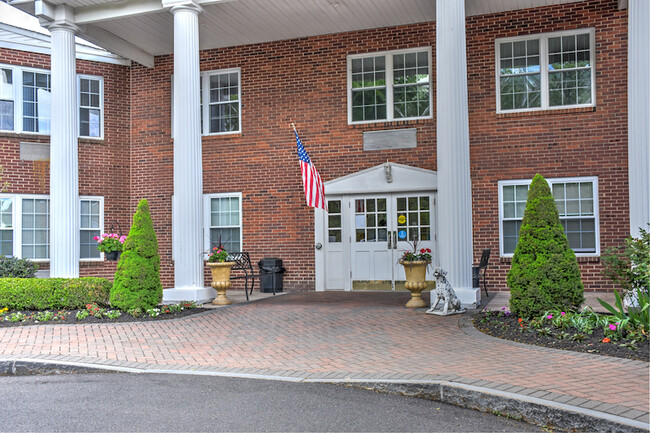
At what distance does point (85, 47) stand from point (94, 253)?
5.42m

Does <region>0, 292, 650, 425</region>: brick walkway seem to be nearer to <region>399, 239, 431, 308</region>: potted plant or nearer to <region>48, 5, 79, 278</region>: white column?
<region>399, 239, 431, 308</region>: potted plant

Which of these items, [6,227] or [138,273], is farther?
[6,227]

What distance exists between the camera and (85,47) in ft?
52.3

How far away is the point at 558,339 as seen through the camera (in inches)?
280

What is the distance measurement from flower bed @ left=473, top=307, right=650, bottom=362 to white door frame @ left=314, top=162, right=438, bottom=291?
550 centimetres

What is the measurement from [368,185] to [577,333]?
7.39m

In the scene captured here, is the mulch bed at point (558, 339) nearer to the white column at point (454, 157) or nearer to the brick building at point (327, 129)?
the white column at point (454, 157)

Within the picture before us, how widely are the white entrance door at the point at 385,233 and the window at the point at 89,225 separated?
22.1ft

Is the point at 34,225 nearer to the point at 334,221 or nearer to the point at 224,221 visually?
the point at 224,221

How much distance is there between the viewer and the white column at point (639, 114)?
9.89m

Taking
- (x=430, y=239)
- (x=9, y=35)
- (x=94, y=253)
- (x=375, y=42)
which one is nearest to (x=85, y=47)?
(x=9, y=35)


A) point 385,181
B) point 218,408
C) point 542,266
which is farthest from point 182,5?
point 218,408

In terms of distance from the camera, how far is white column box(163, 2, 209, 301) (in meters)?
11.9

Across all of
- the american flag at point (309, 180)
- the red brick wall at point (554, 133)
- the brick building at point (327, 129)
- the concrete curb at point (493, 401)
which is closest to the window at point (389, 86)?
the brick building at point (327, 129)
